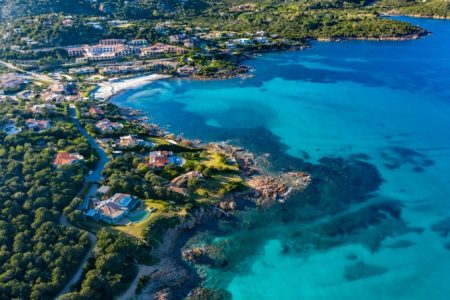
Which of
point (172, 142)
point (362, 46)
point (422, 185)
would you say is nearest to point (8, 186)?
point (172, 142)

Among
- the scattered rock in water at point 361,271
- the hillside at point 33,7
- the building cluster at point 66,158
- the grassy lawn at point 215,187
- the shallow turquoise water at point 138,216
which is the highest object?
the hillside at point 33,7

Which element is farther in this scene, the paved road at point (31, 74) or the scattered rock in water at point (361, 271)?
the paved road at point (31, 74)

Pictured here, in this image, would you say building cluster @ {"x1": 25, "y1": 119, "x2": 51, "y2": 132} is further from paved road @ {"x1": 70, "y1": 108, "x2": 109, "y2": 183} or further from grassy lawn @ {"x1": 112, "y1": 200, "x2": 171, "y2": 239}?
grassy lawn @ {"x1": 112, "y1": 200, "x2": 171, "y2": 239}

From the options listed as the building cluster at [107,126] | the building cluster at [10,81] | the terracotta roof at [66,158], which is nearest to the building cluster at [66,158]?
the terracotta roof at [66,158]

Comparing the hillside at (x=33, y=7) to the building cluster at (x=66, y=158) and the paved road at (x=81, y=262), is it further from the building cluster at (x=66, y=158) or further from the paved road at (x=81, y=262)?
the paved road at (x=81, y=262)

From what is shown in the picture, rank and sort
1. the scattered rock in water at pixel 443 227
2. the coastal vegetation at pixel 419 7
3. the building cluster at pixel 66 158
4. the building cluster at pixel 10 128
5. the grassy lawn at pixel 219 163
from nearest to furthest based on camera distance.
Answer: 1. the scattered rock in water at pixel 443 227
2. the building cluster at pixel 66 158
3. the grassy lawn at pixel 219 163
4. the building cluster at pixel 10 128
5. the coastal vegetation at pixel 419 7

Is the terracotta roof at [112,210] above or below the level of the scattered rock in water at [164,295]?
above

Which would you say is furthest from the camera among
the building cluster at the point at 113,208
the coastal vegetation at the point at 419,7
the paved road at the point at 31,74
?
the coastal vegetation at the point at 419,7
